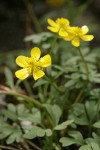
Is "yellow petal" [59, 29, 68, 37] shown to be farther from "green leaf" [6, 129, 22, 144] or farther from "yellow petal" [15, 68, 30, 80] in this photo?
"green leaf" [6, 129, 22, 144]

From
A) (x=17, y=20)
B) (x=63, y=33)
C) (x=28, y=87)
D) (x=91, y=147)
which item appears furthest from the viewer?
(x=17, y=20)

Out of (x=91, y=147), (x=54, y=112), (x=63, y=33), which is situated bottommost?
(x=91, y=147)

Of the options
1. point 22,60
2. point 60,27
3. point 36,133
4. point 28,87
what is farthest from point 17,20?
point 36,133

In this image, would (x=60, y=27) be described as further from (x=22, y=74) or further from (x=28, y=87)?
(x=28, y=87)

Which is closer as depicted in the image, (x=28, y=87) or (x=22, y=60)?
(x=22, y=60)

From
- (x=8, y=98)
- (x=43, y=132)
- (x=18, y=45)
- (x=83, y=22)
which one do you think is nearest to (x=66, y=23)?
(x=43, y=132)

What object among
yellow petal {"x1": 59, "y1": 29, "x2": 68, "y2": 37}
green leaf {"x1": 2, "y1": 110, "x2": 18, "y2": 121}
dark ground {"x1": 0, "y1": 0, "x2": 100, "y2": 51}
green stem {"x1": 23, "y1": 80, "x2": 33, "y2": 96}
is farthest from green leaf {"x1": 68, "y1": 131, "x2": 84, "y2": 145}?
dark ground {"x1": 0, "y1": 0, "x2": 100, "y2": 51}

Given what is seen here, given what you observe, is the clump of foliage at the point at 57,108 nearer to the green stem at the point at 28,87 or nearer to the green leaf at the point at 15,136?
the green leaf at the point at 15,136

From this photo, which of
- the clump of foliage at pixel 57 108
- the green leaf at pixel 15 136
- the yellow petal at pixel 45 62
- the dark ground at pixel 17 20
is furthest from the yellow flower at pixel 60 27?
the dark ground at pixel 17 20

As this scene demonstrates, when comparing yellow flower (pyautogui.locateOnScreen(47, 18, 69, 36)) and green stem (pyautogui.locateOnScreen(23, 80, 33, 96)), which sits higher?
yellow flower (pyautogui.locateOnScreen(47, 18, 69, 36))
